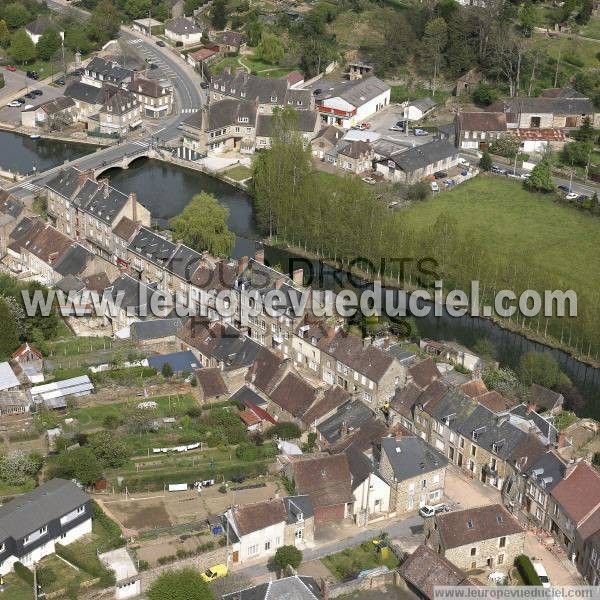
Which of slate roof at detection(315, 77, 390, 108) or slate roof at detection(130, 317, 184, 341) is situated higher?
slate roof at detection(315, 77, 390, 108)

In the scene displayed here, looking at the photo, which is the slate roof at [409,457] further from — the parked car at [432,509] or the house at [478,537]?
the house at [478,537]

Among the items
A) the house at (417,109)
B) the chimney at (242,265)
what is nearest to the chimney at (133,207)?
the chimney at (242,265)

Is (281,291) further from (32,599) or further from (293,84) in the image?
(293,84)

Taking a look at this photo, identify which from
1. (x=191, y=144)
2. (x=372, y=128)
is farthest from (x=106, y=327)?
(x=372, y=128)

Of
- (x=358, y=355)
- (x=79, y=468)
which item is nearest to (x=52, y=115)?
(x=358, y=355)

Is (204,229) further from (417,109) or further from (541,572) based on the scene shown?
(541,572)

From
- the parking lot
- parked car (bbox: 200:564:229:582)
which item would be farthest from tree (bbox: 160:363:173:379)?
the parking lot

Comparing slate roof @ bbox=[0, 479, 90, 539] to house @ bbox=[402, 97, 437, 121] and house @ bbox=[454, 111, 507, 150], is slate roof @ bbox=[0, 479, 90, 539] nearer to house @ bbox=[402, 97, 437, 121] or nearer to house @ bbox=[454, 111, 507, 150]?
house @ bbox=[454, 111, 507, 150]
